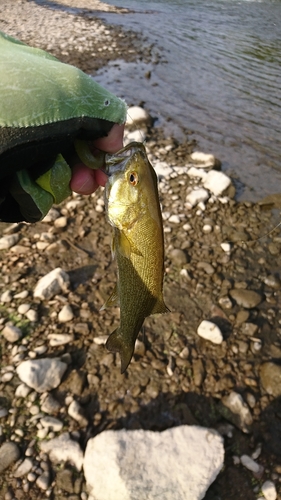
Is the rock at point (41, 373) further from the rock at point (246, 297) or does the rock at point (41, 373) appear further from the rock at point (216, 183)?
the rock at point (216, 183)

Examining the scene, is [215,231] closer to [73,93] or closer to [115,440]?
[115,440]

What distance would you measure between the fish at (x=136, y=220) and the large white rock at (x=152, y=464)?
1.39m

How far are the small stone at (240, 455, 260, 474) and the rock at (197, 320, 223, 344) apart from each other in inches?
43.2

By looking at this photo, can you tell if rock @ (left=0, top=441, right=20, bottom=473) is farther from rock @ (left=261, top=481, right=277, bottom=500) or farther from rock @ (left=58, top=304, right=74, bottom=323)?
rock @ (left=261, top=481, right=277, bottom=500)

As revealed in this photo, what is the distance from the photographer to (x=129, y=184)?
7.53 ft

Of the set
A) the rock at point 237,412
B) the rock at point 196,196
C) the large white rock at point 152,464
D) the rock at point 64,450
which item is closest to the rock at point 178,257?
the rock at point 196,196

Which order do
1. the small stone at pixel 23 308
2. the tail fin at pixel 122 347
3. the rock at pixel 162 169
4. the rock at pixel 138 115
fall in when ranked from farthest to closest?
the rock at pixel 138 115
the rock at pixel 162 169
the small stone at pixel 23 308
the tail fin at pixel 122 347

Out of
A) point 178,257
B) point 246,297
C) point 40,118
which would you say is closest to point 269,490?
point 246,297

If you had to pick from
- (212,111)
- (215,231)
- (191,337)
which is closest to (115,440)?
(191,337)

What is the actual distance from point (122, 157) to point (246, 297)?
285 cm

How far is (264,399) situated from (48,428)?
6.37ft

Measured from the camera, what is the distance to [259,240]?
546cm

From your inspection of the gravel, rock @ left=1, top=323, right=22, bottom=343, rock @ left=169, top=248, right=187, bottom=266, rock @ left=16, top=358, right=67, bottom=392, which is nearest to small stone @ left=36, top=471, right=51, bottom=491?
the gravel

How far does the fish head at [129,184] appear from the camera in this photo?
227 cm
